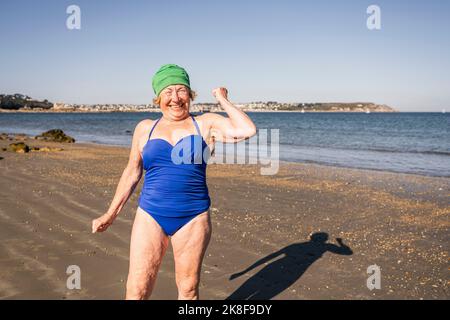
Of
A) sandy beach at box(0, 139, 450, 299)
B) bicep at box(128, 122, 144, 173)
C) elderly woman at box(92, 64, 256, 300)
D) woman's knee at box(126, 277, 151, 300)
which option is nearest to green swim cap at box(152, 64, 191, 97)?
elderly woman at box(92, 64, 256, 300)

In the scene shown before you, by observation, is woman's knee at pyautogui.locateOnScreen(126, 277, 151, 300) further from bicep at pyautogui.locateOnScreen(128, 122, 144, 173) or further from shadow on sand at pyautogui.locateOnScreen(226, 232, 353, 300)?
shadow on sand at pyautogui.locateOnScreen(226, 232, 353, 300)

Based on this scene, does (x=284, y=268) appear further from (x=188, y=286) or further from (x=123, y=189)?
(x=123, y=189)

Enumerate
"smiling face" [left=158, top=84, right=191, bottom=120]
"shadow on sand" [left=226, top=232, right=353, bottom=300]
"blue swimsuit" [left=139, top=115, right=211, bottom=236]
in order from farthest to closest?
"shadow on sand" [left=226, top=232, right=353, bottom=300] < "smiling face" [left=158, top=84, right=191, bottom=120] < "blue swimsuit" [left=139, top=115, right=211, bottom=236]

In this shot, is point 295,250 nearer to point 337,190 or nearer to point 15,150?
point 337,190

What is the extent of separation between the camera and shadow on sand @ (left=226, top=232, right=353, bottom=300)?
16.2ft

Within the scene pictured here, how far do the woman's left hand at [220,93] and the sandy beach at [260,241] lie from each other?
8.26 feet

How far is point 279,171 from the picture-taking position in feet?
51.1

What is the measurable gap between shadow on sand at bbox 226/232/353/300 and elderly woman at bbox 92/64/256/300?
73.5 inches

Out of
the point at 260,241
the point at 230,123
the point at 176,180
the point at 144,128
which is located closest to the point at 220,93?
the point at 230,123

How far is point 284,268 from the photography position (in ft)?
18.6

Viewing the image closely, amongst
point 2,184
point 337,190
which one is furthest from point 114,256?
point 337,190

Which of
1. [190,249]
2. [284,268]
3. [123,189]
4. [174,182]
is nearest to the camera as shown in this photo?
[174,182]

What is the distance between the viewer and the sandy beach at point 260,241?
4973mm

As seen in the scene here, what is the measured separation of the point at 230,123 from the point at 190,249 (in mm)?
1009
